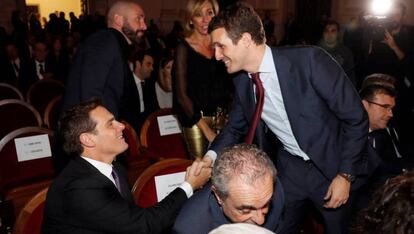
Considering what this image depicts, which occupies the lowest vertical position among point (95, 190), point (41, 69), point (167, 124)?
point (41, 69)

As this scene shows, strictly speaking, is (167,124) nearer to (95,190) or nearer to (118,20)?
(118,20)

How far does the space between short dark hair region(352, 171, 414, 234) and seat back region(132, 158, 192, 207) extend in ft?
3.75

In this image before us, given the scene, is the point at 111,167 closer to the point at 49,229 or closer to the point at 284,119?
the point at 49,229

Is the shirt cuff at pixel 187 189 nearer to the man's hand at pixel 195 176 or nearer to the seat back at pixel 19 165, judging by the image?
the man's hand at pixel 195 176

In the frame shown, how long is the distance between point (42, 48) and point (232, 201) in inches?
233

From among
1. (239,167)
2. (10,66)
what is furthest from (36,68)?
(239,167)

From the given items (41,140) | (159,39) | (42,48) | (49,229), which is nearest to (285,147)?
(49,229)

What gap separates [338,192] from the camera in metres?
1.85

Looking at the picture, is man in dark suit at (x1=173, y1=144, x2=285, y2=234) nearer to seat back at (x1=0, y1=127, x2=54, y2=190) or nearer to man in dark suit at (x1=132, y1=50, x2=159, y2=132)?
seat back at (x1=0, y1=127, x2=54, y2=190)

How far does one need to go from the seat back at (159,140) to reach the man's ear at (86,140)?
1.34 meters

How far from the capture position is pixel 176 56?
280 cm

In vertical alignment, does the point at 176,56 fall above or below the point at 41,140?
above

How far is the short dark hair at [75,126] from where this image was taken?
1790mm

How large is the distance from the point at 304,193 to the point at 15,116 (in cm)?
235
